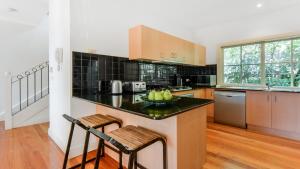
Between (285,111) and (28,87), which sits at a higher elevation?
(28,87)

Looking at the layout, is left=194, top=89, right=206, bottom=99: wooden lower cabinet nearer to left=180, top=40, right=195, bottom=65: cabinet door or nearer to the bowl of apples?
left=180, top=40, right=195, bottom=65: cabinet door

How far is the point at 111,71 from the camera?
259 centimetres

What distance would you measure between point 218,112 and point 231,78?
1025 millimetres

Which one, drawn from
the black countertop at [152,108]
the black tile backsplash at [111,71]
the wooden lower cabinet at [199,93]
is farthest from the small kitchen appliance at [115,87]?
the wooden lower cabinet at [199,93]

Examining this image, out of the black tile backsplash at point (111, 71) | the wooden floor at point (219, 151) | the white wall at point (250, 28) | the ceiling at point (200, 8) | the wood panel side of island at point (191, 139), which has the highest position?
the ceiling at point (200, 8)

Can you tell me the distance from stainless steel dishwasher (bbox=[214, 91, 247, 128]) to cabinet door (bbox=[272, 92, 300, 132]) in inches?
19.2

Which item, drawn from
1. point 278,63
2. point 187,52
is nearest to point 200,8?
point 187,52

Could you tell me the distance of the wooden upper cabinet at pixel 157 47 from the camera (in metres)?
2.50

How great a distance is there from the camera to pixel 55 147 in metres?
2.43

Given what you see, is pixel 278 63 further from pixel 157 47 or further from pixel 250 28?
pixel 157 47

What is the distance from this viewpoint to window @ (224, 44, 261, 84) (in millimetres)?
3629

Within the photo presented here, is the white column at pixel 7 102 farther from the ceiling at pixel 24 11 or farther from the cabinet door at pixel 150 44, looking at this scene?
the cabinet door at pixel 150 44

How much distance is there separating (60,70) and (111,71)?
0.72 m

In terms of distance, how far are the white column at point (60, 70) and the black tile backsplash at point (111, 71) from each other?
129 mm
